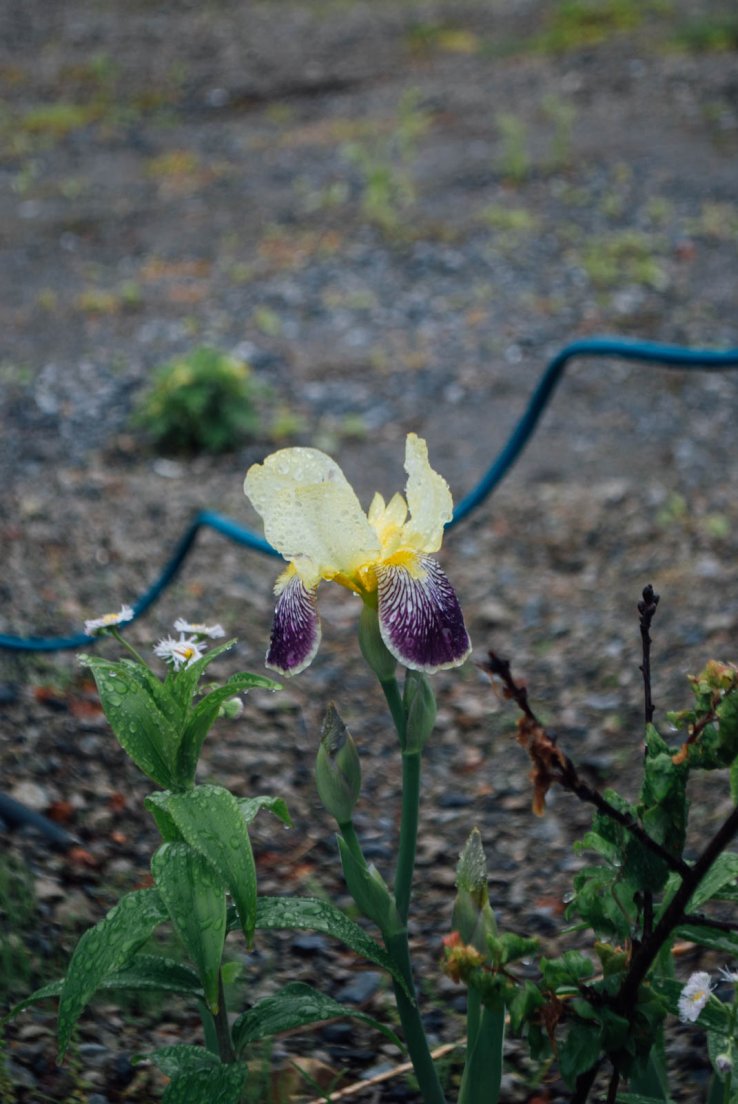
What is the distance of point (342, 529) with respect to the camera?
3.90ft

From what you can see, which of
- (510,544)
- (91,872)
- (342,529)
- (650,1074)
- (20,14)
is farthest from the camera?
(20,14)

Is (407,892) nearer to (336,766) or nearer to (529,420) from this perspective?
(336,766)

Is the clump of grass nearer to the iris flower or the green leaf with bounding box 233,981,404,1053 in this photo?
the iris flower

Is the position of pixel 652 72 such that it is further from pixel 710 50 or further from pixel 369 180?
pixel 369 180

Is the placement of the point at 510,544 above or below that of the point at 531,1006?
below

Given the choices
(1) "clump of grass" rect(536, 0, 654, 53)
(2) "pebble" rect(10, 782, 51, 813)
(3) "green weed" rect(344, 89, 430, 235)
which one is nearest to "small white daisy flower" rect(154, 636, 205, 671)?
(2) "pebble" rect(10, 782, 51, 813)

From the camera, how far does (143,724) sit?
125cm

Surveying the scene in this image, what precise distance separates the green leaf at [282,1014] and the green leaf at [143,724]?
26 centimetres

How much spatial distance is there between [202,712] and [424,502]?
0.30m

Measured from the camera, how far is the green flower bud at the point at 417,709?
1.22 m

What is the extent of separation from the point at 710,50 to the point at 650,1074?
7557 millimetres

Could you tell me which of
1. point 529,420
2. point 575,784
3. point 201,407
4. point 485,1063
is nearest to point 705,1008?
point 485,1063

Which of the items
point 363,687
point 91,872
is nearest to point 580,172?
point 363,687

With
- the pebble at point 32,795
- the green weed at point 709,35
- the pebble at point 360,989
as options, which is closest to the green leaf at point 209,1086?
the pebble at point 360,989
